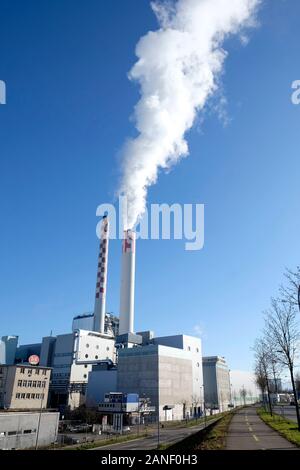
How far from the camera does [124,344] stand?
89.8m

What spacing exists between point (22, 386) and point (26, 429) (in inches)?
1242

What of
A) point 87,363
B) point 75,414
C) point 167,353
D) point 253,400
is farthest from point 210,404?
point 253,400

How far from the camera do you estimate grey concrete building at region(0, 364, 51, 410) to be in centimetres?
6400

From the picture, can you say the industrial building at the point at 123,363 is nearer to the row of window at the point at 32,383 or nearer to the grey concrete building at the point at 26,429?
the row of window at the point at 32,383

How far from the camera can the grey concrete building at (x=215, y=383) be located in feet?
352

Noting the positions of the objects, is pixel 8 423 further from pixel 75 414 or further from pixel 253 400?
pixel 253 400

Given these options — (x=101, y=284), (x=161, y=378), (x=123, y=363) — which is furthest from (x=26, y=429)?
(x=101, y=284)

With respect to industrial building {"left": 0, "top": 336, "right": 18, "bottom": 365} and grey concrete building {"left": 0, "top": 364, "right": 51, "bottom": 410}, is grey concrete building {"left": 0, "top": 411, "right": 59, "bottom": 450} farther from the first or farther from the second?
industrial building {"left": 0, "top": 336, "right": 18, "bottom": 365}

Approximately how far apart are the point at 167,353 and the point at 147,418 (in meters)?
16.4

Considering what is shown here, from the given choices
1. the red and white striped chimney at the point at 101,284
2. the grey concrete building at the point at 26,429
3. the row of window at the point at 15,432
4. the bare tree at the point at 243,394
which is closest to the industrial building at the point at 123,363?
the red and white striped chimney at the point at 101,284

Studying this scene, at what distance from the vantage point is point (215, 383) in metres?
110

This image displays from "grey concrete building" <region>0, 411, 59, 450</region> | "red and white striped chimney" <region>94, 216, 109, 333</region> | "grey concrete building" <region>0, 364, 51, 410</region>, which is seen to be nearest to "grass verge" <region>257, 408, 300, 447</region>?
"grey concrete building" <region>0, 411, 59, 450</region>

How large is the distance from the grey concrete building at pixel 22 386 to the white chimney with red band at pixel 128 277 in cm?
2590
